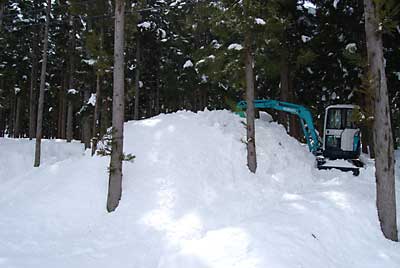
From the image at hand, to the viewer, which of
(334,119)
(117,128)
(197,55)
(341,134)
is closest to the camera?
(117,128)

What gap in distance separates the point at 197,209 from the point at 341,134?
23.4ft

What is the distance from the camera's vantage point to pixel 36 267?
221 inches

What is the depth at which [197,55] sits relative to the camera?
15.6 m

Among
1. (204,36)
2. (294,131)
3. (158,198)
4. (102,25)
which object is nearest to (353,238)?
(158,198)

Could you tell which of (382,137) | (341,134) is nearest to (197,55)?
(341,134)

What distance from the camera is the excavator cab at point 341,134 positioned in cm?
1289

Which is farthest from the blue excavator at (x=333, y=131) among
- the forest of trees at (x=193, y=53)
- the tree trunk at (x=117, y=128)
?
the tree trunk at (x=117, y=128)

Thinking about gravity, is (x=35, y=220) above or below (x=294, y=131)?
below

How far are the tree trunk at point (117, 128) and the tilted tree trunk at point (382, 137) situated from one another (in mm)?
5672

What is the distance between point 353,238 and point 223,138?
6.00 meters

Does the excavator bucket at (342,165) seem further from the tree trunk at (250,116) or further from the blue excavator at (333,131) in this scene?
the tree trunk at (250,116)

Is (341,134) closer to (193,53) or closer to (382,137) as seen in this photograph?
(382,137)

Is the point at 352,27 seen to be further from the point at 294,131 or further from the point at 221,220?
the point at 221,220

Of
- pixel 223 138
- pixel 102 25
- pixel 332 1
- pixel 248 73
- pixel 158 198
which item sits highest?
pixel 332 1
